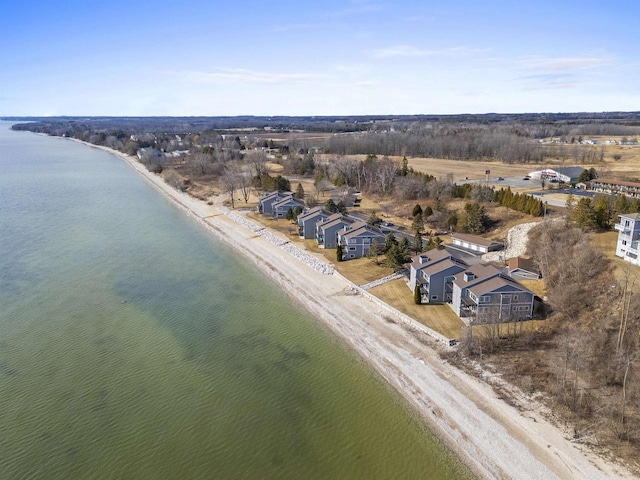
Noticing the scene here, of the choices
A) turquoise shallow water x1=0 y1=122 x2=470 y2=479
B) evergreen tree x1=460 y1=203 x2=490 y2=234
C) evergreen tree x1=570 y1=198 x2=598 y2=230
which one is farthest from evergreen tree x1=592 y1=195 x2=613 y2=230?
turquoise shallow water x1=0 y1=122 x2=470 y2=479

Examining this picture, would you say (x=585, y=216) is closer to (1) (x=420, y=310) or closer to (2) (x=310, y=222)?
(1) (x=420, y=310)

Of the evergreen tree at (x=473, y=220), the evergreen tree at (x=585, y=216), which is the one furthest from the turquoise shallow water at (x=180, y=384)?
the evergreen tree at (x=585, y=216)

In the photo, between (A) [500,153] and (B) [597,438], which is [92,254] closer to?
(B) [597,438]

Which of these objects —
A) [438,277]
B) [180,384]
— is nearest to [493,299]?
[438,277]

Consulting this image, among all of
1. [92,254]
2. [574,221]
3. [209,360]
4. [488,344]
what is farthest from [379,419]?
[92,254]

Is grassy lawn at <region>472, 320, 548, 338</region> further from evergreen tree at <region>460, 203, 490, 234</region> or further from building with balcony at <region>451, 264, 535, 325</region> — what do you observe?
evergreen tree at <region>460, 203, 490, 234</region>

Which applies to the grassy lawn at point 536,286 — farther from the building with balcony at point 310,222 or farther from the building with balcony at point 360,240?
the building with balcony at point 310,222
